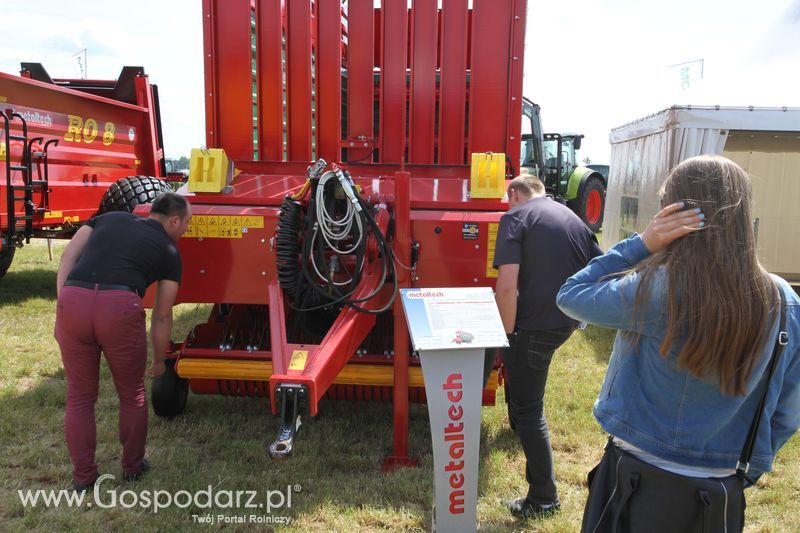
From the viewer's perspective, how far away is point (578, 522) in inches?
114

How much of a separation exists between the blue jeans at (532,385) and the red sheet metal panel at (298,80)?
6.84 feet

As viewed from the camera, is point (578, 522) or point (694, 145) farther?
point (694, 145)

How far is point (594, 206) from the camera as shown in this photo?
15.1 m

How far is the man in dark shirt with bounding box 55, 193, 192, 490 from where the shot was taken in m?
2.96

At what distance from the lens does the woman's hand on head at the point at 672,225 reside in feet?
4.64

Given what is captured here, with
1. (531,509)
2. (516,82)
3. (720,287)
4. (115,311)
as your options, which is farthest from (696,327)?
(516,82)

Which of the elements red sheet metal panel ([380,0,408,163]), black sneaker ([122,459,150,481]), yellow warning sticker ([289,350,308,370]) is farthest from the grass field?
red sheet metal panel ([380,0,408,163])

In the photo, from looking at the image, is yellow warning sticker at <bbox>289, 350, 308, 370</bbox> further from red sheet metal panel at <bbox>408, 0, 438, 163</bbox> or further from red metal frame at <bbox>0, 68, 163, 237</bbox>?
red metal frame at <bbox>0, 68, 163, 237</bbox>

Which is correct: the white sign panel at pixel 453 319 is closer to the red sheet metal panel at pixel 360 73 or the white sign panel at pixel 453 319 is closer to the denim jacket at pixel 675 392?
the denim jacket at pixel 675 392

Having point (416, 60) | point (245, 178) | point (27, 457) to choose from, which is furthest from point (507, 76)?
point (27, 457)

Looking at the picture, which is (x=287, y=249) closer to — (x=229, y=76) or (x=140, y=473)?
(x=140, y=473)

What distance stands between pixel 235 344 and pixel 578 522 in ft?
7.59

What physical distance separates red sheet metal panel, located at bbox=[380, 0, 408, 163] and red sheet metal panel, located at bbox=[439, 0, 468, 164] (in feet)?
0.85

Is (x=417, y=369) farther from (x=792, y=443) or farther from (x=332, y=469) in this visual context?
(x=792, y=443)
